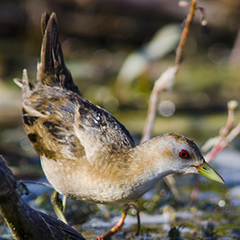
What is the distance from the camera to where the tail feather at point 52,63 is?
4.27 meters

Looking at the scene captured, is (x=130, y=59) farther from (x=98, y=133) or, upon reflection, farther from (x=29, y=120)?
(x=98, y=133)

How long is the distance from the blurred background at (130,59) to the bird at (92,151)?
1.57 meters

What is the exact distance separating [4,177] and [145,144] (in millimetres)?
1094

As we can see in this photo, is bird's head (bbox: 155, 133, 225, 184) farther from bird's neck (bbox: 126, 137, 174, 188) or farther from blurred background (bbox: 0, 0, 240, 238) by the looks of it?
blurred background (bbox: 0, 0, 240, 238)

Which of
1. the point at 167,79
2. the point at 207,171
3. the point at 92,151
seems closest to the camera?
the point at 207,171

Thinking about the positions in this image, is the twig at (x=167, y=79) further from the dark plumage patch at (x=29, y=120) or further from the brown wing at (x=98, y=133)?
the dark plumage patch at (x=29, y=120)

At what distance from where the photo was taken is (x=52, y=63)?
434 centimetres

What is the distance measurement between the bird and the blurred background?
5.16 feet

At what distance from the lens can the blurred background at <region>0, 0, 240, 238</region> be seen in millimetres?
6785

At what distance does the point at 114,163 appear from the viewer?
10.9ft

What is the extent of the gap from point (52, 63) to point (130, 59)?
327 cm

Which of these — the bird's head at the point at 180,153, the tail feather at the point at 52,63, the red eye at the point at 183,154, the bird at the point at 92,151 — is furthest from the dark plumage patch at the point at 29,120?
the red eye at the point at 183,154

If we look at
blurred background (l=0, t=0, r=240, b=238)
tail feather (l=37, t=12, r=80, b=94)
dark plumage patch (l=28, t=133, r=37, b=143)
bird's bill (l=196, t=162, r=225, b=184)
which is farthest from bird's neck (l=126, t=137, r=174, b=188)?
blurred background (l=0, t=0, r=240, b=238)

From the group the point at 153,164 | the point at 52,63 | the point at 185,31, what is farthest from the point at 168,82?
the point at 153,164
